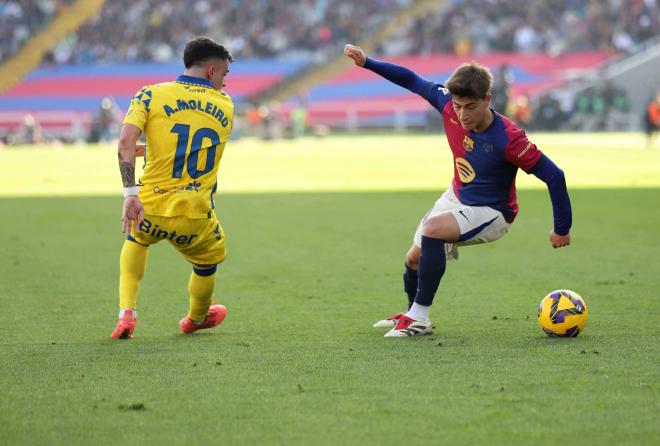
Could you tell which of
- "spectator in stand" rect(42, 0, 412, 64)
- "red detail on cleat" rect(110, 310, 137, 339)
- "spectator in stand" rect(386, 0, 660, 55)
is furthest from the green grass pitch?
"spectator in stand" rect(42, 0, 412, 64)

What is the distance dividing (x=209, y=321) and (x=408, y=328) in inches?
53.8

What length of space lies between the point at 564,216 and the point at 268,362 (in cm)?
205

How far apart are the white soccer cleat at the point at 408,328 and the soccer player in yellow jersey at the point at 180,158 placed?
4.15 ft

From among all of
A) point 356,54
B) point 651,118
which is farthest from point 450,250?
point 651,118

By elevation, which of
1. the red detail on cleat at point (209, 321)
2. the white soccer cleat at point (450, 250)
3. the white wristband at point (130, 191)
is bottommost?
the red detail on cleat at point (209, 321)

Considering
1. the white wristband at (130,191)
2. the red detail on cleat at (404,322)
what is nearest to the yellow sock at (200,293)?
the white wristband at (130,191)

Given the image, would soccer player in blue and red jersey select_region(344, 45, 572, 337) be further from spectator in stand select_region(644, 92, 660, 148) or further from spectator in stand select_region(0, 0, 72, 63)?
spectator in stand select_region(0, 0, 72, 63)

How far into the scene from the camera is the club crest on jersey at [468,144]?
7109 mm

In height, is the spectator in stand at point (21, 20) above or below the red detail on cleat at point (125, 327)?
above

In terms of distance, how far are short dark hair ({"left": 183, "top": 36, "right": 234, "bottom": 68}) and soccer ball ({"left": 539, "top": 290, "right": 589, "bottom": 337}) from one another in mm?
2600

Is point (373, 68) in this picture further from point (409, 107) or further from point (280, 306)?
point (409, 107)

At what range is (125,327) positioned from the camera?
23.4ft

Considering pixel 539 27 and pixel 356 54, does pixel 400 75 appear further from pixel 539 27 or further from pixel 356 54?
pixel 539 27

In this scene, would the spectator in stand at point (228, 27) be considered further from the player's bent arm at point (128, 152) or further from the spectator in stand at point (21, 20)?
the player's bent arm at point (128, 152)
